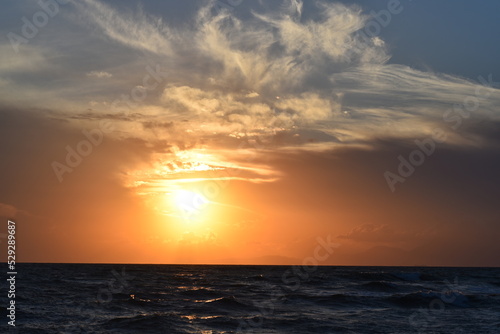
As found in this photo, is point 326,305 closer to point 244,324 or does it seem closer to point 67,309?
point 244,324

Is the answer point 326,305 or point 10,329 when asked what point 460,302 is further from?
point 10,329

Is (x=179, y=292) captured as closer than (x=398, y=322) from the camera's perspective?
No

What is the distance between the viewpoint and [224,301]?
45.1 m

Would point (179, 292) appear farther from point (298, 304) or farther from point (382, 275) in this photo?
point (382, 275)

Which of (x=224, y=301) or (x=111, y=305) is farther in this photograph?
(x=224, y=301)

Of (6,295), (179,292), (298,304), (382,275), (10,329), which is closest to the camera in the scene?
(10,329)

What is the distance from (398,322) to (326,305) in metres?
10.6

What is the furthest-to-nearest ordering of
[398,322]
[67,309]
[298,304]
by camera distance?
[298,304]
[67,309]
[398,322]

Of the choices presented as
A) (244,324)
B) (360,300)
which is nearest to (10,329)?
(244,324)

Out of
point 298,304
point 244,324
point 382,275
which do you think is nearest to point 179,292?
point 298,304

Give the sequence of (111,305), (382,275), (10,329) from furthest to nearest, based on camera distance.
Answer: (382,275)
(111,305)
(10,329)

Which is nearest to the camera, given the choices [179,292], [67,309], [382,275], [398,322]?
[398,322]

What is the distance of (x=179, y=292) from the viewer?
56500mm

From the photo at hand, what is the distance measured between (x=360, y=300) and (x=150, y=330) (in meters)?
26.4
